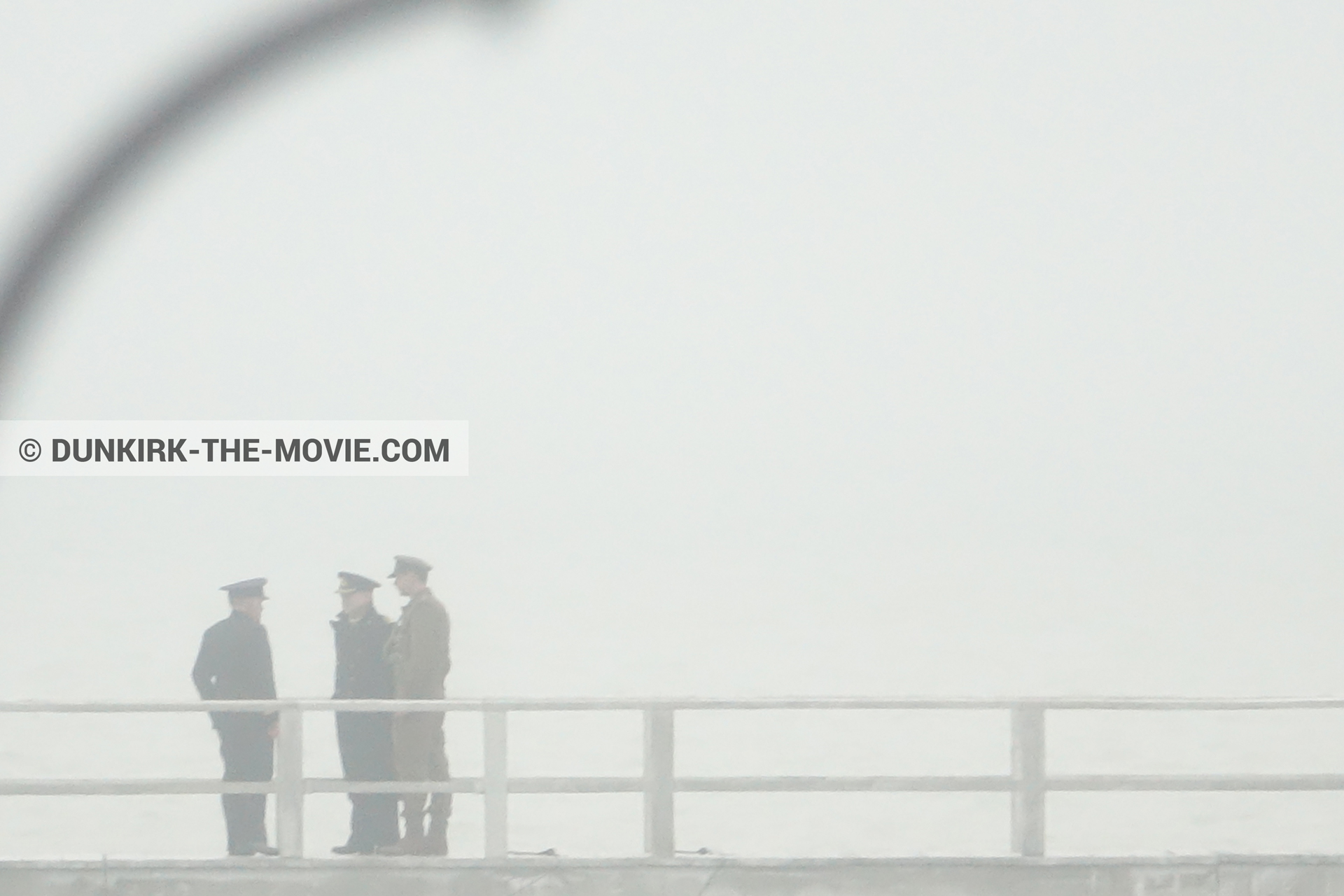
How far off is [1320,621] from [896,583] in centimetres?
5291

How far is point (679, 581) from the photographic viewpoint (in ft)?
555

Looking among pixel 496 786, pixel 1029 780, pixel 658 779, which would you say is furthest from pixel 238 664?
pixel 1029 780

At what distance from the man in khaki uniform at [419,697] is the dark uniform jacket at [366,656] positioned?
7 centimetres

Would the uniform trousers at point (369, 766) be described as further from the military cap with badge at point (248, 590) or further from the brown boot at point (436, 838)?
the military cap with badge at point (248, 590)

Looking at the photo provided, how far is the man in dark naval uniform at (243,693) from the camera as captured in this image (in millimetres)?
8305

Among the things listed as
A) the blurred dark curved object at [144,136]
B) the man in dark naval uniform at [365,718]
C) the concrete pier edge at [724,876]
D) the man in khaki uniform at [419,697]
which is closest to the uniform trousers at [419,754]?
the man in khaki uniform at [419,697]

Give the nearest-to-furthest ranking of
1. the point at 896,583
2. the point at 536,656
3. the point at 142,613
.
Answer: the point at 536,656, the point at 142,613, the point at 896,583

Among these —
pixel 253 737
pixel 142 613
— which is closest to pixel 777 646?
pixel 142 613

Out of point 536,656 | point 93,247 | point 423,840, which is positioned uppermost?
point 93,247

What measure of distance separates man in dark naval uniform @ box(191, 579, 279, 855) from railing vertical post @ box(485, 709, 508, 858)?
4.04 ft

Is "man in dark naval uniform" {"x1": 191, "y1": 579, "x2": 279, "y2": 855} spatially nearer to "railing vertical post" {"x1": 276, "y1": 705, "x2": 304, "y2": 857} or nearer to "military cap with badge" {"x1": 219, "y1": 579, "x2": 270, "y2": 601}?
"military cap with badge" {"x1": 219, "y1": 579, "x2": 270, "y2": 601}

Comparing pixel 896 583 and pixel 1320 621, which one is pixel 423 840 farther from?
pixel 896 583

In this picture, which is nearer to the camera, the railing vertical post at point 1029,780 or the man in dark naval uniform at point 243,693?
the railing vertical post at point 1029,780

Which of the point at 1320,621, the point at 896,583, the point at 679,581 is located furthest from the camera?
the point at 679,581
